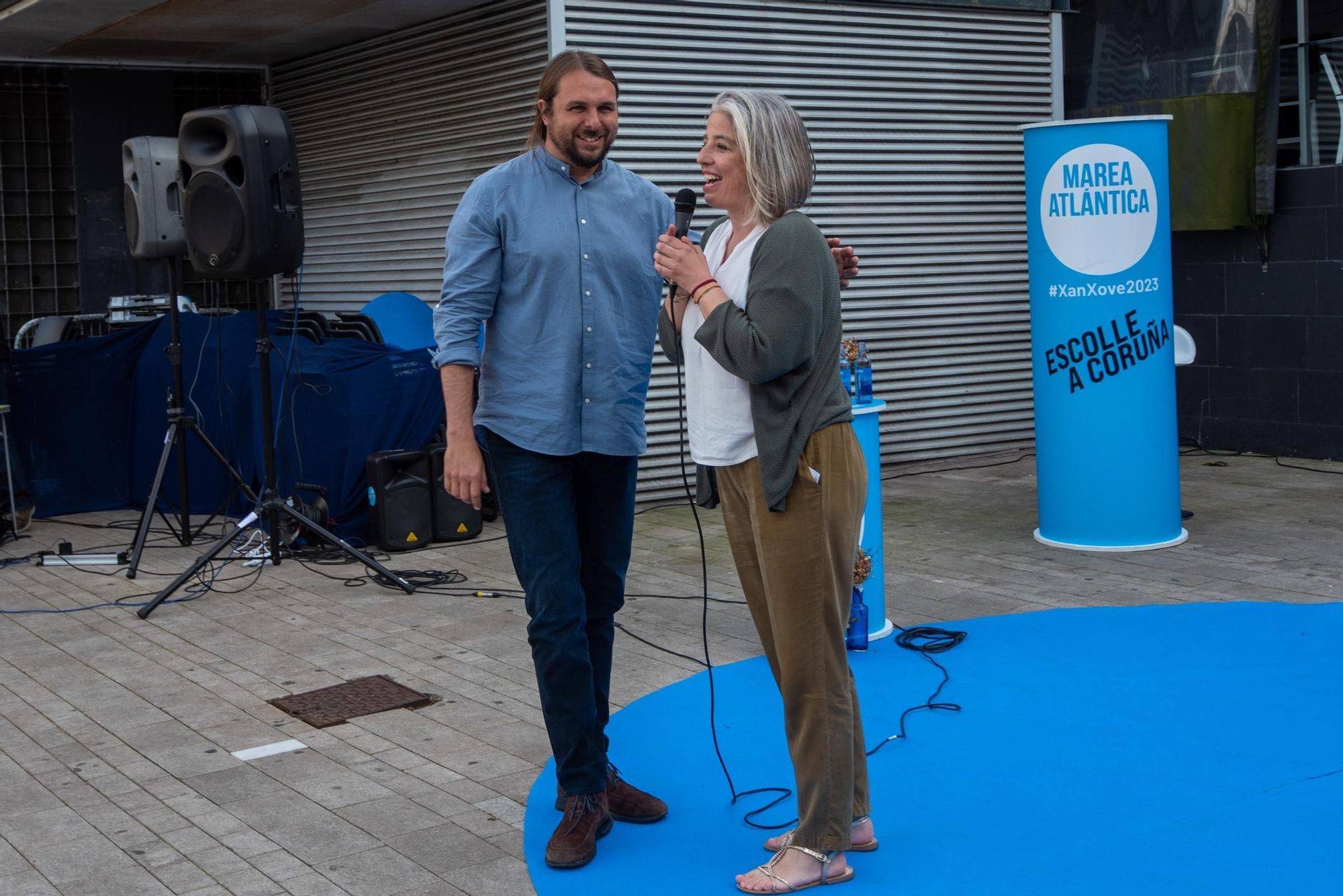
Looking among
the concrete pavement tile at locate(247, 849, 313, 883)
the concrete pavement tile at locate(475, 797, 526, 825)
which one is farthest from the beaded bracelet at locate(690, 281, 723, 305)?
the concrete pavement tile at locate(247, 849, 313, 883)

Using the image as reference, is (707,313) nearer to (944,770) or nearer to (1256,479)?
(944,770)

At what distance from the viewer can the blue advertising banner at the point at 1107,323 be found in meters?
6.53

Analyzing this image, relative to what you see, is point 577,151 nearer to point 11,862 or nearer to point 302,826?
point 302,826

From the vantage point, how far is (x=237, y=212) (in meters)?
6.38

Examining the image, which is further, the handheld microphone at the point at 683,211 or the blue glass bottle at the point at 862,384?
the blue glass bottle at the point at 862,384

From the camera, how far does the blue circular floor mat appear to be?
3.28m

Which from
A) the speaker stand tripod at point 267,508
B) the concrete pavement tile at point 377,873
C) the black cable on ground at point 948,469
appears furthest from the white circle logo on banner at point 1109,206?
the concrete pavement tile at point 377,873

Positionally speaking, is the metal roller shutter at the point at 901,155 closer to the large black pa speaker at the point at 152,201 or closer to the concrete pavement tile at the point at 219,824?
the large black pa speaker at the point at 152,201

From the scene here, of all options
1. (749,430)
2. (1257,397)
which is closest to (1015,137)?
(1257,397)

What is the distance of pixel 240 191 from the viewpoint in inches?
251

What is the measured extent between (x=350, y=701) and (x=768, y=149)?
8.91 ft

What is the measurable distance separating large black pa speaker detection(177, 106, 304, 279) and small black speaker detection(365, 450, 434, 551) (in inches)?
52.1

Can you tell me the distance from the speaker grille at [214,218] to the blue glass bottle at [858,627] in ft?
10.9

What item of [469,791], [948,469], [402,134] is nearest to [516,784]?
[469,791]
